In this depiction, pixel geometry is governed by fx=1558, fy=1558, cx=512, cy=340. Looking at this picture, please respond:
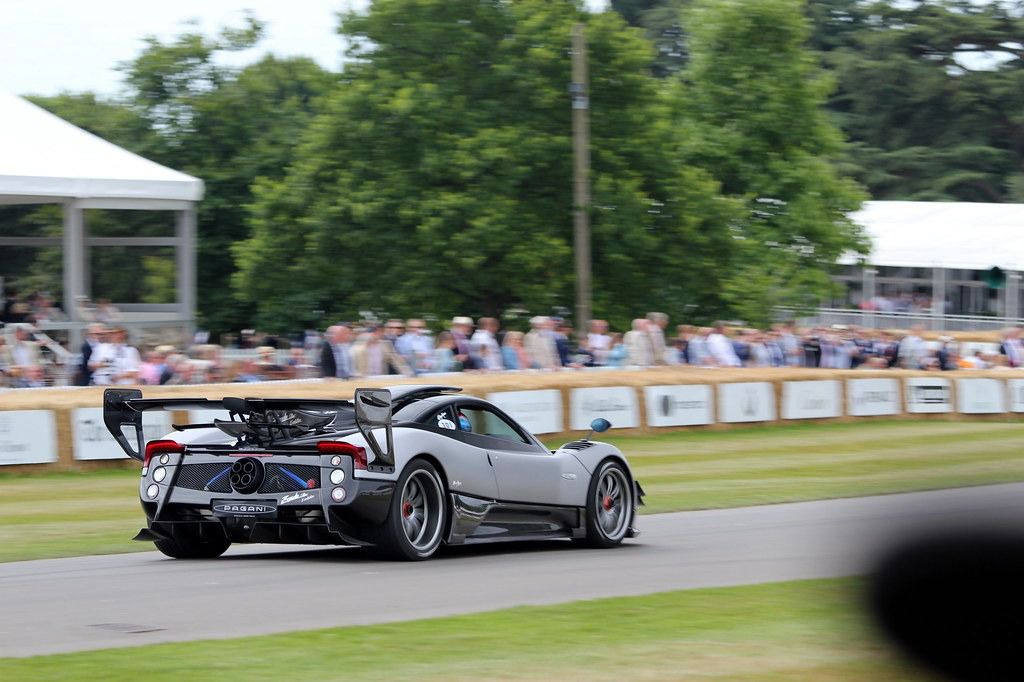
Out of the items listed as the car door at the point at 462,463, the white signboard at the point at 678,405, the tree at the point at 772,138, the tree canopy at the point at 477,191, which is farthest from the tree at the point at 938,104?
the car door at the point at 462,463

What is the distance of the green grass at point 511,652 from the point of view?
6.30 meters

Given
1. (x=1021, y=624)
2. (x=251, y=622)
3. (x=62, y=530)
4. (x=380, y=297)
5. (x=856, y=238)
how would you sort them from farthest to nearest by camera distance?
(x=856, y=238) < (x=380, y=297) < (x=62, y=530) < (x=251, y=622) < (x=1021, y=624)

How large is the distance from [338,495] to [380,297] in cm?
2557

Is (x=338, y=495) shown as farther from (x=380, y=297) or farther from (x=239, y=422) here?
(x=380, y=297)

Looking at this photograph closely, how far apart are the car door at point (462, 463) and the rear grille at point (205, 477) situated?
1436mm

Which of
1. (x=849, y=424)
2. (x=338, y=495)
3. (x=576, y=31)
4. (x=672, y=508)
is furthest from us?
(x=576, y=31)

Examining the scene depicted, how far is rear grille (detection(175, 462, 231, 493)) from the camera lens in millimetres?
10273

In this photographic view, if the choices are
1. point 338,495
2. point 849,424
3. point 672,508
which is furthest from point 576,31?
point 338,495

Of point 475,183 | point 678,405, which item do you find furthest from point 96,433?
point 475,183

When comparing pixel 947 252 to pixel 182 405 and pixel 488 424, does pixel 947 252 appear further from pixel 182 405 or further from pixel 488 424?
pixel 182 405

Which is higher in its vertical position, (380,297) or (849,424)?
(380,297)

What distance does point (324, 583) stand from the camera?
9.35 metres

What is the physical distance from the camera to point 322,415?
34.3ft

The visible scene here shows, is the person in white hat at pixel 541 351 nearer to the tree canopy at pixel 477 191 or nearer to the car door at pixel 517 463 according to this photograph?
the tree canopy at pixel 477 191
